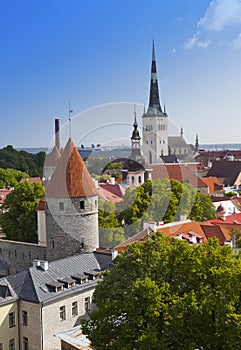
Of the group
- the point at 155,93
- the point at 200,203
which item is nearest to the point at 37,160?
the point at 155,93

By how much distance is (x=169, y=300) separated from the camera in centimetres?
1123

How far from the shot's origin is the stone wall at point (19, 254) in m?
24.1

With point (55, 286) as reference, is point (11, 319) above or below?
below

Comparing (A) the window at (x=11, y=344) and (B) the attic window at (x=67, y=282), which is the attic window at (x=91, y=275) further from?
(A) the window at (x=11, y=344)

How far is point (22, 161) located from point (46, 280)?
2455 inches

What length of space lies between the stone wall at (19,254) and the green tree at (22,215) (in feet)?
10.7

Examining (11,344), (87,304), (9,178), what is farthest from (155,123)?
(11,344)

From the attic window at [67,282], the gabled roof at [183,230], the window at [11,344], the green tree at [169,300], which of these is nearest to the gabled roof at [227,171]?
the gabled roof at [183,230]

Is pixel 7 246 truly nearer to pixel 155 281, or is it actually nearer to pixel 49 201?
pixel 49 201

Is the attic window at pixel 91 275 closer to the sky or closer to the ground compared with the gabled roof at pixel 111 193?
closer to the ground

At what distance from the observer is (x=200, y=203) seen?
32.6 m

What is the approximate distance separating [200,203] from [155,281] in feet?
70.0

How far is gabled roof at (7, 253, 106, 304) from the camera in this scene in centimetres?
1747

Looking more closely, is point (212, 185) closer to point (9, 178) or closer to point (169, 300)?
point (9, 178)
